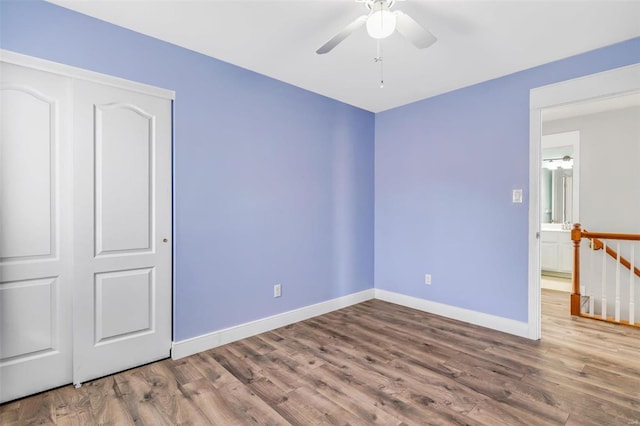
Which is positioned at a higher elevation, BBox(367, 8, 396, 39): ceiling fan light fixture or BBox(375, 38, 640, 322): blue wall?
BBox(367, 8, 396, 39): ceiling fan light fixture

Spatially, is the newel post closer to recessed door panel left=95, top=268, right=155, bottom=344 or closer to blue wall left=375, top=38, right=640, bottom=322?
blue wall left=375, top=38, right=640, bottom=322

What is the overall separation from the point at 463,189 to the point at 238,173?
243cm

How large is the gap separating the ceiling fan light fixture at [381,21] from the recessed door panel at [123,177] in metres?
1.79

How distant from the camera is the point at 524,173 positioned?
117 inches

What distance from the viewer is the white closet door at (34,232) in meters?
1.91

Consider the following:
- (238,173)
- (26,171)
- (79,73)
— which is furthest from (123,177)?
(238,173)

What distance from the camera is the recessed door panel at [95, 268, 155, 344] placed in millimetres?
2246

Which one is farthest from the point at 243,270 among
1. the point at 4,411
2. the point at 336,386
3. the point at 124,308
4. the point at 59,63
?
the point at 59,63

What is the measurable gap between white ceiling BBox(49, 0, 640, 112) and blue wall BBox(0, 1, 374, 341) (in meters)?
0.18

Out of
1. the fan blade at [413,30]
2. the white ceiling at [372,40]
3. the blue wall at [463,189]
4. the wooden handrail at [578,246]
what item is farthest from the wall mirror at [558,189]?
the fan blade at [413,30]

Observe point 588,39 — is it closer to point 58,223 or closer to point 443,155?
point 443,155

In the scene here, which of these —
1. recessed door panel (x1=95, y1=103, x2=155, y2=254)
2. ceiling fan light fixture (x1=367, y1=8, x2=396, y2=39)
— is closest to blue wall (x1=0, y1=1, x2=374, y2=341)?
recessed door panel (x1=95, y1=103, x2=155, y2=254)

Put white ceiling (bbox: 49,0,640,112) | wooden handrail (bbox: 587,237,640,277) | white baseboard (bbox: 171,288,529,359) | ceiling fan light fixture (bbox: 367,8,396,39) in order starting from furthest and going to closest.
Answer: wooden handrail (bbox: 587,237,640,277)
white baseboard (bbox: 171,288,529,359)
white ceiling (bbox: 49,0,640,112)
ceiling fan light fixture (bbox: 367,8,396,39)

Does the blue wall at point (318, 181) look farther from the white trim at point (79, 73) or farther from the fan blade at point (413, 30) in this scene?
the fan blade at point (413, 30)
